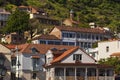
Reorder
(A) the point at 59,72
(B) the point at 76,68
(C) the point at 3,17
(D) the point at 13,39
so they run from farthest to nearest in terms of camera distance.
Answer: (C) the point at 3,17
(D) the point at 13,39
(B) the point at 76,68
(A) the point at 59,72

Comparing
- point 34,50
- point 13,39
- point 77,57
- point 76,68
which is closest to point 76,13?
point 13,39

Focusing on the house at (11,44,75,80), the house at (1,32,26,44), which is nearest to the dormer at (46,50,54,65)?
the house at (11,44,75,80)

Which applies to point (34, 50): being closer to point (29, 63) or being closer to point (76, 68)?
point (29, 63)

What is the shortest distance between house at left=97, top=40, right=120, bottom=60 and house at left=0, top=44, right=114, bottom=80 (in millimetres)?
16114

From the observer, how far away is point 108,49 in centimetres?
10469

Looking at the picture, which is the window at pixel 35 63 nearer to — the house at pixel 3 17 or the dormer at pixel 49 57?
the dormer at pixel 49 57

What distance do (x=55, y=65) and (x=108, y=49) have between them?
29593 mm

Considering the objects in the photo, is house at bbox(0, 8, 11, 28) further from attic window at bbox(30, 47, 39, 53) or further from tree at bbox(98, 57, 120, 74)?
tree at bbox(98, 57, 120, 74)

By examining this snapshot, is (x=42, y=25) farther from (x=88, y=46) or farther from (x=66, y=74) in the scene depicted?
(x=66, y=74)

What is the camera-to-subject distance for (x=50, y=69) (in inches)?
3159

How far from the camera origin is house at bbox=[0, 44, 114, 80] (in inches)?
3081

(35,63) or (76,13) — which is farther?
(76,13)

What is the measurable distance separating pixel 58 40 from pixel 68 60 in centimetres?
4191

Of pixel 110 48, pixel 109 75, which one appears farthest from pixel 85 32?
pixel 109 75
